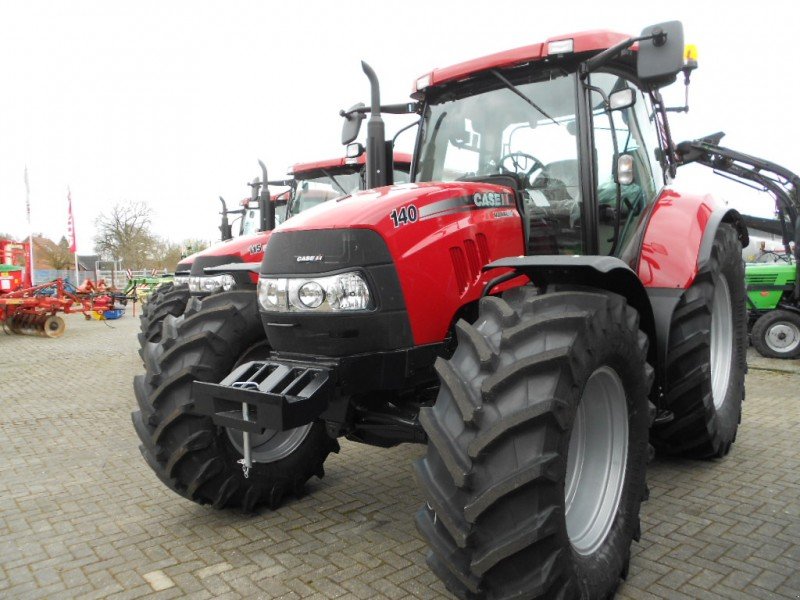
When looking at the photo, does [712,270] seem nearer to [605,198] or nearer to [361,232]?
[605,198]

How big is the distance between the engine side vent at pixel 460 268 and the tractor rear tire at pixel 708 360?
1.41m

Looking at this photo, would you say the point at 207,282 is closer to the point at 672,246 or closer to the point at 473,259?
the point at 473,259

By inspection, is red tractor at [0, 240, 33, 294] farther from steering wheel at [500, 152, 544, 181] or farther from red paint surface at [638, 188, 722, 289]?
red paint surface at [638, 188, 722, 289]

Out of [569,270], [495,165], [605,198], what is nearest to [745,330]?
[605,198]

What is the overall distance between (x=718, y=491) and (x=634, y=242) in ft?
5.04

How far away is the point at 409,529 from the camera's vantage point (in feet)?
10.8

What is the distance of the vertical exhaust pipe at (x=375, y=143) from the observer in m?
3.47

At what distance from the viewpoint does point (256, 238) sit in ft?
25.2

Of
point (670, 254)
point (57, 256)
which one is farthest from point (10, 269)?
point (57, 256)

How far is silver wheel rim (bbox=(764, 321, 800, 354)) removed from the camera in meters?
8.81

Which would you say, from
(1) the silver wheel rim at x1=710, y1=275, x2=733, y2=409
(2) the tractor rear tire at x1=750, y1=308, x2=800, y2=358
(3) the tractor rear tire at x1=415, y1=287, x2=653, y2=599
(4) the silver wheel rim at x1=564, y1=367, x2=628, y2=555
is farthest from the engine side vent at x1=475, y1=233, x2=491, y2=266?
(2) the tractor rear tire at x1=750, y1=308, x2=800, y2=358

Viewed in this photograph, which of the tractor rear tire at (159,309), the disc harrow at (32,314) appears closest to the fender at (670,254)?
the tractor rear tire at (159,309)

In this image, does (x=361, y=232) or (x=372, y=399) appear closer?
(x=361, y=232)

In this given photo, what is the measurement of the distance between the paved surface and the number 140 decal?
155cm
